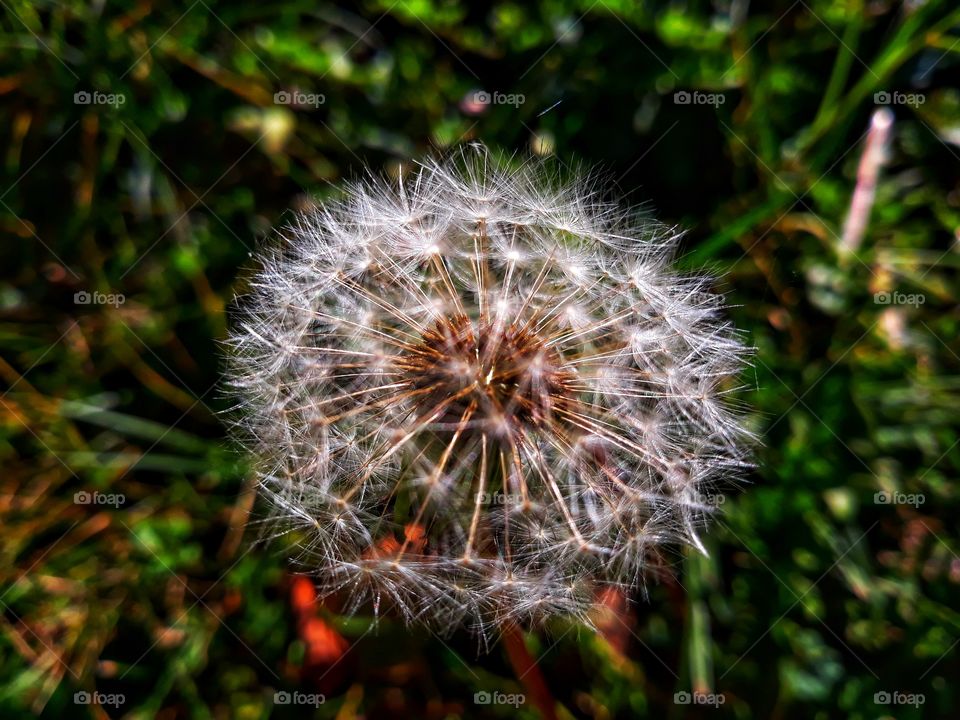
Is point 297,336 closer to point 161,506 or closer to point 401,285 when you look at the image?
point 401,285

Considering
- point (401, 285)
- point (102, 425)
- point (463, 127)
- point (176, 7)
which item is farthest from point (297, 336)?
point (176, 7)

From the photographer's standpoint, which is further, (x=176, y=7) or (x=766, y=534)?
(x=176, y=7)
